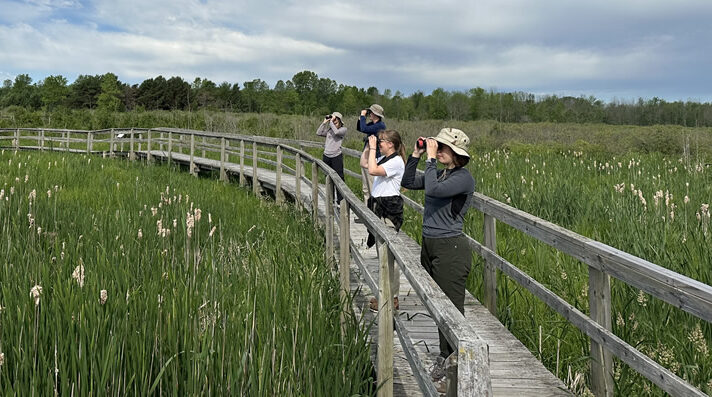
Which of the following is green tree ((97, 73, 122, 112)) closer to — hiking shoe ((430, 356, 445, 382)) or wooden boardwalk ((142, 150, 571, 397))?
wooden boardwalk ((142, 150, 571, 397))

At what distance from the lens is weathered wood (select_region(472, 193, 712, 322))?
2.16 m

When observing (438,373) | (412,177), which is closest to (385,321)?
(438,373)

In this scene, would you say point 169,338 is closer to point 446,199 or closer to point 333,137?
point 446,199

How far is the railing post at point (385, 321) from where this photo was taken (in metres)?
2.65

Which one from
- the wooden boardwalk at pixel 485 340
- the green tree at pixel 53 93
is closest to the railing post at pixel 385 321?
the wooden boardwalk at pixel 485 340

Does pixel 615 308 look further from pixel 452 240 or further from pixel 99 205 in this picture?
pixel 99 205

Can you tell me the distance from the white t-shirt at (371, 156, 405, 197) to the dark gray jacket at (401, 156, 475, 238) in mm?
1758

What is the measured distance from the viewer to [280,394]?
2.75m

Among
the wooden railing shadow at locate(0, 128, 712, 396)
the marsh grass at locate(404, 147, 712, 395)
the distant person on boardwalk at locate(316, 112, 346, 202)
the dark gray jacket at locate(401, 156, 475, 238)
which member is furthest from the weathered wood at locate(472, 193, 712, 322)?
the distant person on boardwalk at locate(316, 112, 346, 202)

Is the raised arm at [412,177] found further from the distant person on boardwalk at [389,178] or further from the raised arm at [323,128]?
the raised arm at [323,128]

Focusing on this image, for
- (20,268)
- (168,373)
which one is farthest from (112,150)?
(168,373)

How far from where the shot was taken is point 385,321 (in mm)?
2641

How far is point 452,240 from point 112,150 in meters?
20.9

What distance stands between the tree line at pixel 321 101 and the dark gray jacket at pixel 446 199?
66.4 m
